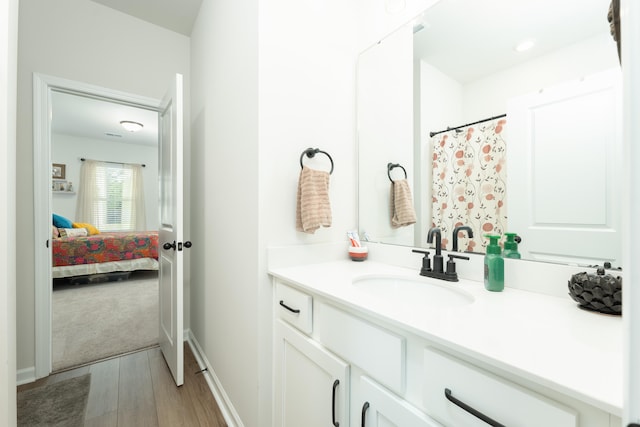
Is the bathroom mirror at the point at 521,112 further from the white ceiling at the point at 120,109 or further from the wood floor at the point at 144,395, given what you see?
the white ceiling at the point at 120,109

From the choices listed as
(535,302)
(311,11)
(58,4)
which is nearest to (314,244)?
(535,302)

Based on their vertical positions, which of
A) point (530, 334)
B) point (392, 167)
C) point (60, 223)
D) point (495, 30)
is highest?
point (495, 30)

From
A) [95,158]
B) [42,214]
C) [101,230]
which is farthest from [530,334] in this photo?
[95,158]

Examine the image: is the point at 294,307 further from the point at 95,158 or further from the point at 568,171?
the point at 95,158

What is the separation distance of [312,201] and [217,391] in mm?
1331

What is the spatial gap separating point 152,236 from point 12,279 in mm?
4007

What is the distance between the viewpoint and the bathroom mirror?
0.81m

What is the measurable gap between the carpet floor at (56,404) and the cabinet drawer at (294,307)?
1333 mm

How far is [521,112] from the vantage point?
96 cm

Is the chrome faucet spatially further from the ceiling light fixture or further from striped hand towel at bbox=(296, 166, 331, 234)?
the ceiling light fixture

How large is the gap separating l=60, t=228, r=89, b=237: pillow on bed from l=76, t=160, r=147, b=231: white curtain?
1302 millimetres

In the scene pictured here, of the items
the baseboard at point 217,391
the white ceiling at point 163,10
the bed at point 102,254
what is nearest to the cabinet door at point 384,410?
the baseboard at point 217,391

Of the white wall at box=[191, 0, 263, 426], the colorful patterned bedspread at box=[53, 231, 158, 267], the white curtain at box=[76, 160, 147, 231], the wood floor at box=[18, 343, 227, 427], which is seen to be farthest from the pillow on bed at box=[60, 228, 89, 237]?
the white wall at box=[191, 0, 263, 426]

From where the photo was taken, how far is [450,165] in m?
1.19
